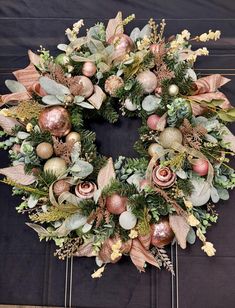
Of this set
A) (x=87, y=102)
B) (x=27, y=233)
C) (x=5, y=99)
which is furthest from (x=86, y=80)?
(x=27, y=233)

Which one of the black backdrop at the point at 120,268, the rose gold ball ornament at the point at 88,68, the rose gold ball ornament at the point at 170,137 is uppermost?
the rose gold ball ornament at the point at 88,68

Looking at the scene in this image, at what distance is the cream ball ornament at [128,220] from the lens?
1.21 m

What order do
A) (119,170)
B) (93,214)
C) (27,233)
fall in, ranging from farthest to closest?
1. (27,233)
2. (119,170)
3. (93,214)

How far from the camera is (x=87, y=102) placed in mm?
1341

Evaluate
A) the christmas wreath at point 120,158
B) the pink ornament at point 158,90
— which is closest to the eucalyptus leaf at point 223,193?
the christmas wreath at point 120,158

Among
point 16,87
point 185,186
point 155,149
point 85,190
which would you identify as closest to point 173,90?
point 155,149

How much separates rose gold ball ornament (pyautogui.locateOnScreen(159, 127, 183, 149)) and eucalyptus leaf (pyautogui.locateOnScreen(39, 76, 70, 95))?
0.32m

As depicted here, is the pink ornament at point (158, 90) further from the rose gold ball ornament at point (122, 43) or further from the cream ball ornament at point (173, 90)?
the rose gold ball ornament at point (122, 43)

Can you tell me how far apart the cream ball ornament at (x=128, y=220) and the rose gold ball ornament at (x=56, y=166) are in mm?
220

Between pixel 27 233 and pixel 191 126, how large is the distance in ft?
2.09

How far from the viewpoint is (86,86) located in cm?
131

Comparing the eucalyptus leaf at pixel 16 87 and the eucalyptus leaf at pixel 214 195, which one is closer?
the eucalyptus leaf at pixel 214 195

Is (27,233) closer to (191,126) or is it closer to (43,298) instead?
(43,298)

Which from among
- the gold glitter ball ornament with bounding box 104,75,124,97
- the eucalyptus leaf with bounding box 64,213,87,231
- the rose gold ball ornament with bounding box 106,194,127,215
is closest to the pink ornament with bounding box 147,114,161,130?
the gold glitter ball ornament with bounding box 104,75,124,97
